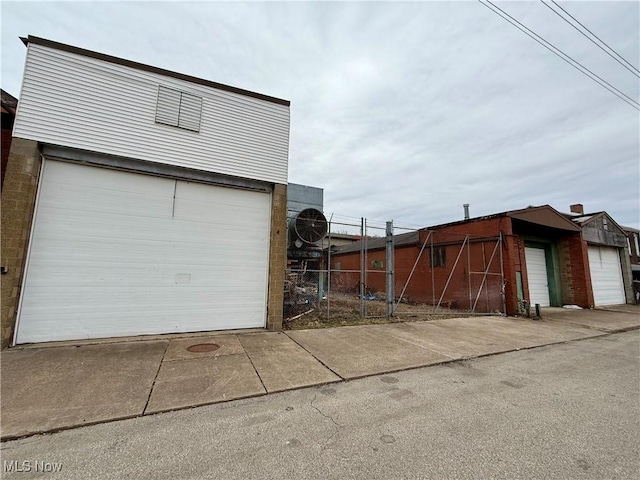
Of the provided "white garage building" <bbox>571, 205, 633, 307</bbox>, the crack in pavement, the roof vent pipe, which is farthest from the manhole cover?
the roof vent pipe

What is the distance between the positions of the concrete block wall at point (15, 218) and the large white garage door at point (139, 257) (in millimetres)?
183

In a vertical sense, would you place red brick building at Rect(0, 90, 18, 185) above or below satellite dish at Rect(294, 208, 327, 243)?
above

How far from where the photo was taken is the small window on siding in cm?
696

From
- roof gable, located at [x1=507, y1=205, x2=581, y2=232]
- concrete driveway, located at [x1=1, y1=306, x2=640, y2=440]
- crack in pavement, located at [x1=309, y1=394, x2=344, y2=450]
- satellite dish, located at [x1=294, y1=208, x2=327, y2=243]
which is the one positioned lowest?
crack in pavement, located at [x1=309, y1=394, x2=344, y2=450]

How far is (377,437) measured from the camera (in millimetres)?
2787

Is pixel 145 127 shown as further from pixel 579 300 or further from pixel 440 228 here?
pixel 579 300

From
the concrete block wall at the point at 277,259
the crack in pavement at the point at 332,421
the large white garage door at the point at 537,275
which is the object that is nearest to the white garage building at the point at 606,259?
the large white garage door at the point at 537,275

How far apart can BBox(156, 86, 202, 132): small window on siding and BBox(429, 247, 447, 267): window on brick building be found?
11.4 meters

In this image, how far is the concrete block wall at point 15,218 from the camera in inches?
212

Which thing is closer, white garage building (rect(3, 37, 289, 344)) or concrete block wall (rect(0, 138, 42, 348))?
concrete block wall (rect(0, 138, 42, 348))

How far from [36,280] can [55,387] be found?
323 centimetres

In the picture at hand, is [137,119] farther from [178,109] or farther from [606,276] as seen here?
[606,276]

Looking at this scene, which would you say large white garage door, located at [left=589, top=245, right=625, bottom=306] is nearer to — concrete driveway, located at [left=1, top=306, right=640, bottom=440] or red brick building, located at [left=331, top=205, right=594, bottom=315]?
red brick building, located at [left=331, top=205, right=594, bottom=315]

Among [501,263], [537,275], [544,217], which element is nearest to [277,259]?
[501,263]
